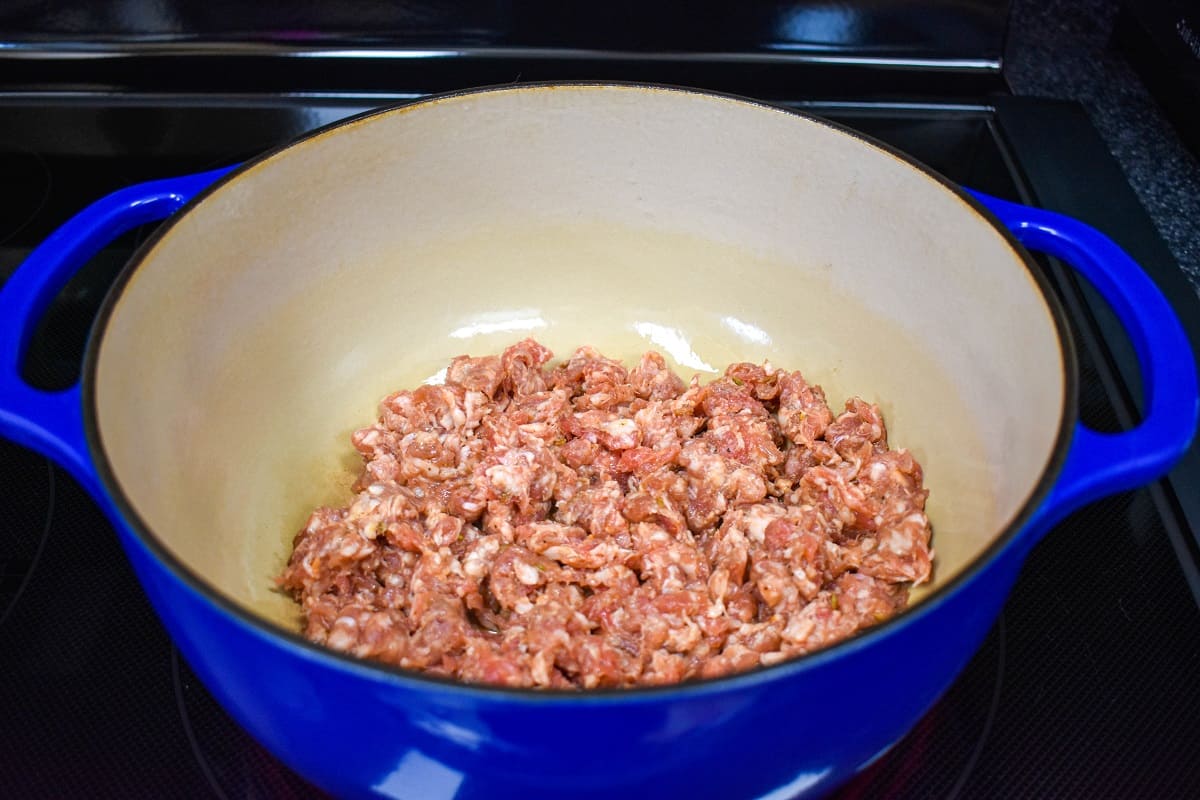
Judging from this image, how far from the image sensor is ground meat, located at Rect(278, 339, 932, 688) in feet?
3.69

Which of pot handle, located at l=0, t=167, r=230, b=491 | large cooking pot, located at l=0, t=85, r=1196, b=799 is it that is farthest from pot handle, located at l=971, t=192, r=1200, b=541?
pot handle, located at l=0, t=167, r=230, b=491

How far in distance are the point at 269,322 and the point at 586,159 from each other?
487mm

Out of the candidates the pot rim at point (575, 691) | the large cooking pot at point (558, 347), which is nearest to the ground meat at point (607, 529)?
the large cooking pot at point (558, 347)

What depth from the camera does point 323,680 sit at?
805 mm

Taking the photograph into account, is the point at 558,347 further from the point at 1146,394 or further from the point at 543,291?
the point at 1146,394

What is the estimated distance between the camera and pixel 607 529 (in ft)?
4.18

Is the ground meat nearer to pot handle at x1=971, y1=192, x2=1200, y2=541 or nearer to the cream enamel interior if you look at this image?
the cream enamel interior

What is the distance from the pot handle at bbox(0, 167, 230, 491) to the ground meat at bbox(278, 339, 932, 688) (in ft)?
1.13

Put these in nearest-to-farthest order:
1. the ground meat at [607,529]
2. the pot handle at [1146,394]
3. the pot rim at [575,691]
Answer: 1. the pot rim at [575,691]
2. the pot handle at [1146,394]
3. the ground meat at [607,529]

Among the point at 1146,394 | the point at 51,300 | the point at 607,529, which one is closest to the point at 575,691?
the point at 607,529

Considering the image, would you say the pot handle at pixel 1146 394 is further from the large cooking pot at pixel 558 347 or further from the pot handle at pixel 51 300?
the pot handle at pixel 51 300

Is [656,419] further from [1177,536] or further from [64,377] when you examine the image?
[64,377]

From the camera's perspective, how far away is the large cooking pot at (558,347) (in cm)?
83

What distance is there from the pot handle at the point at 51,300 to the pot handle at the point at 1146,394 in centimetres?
85
